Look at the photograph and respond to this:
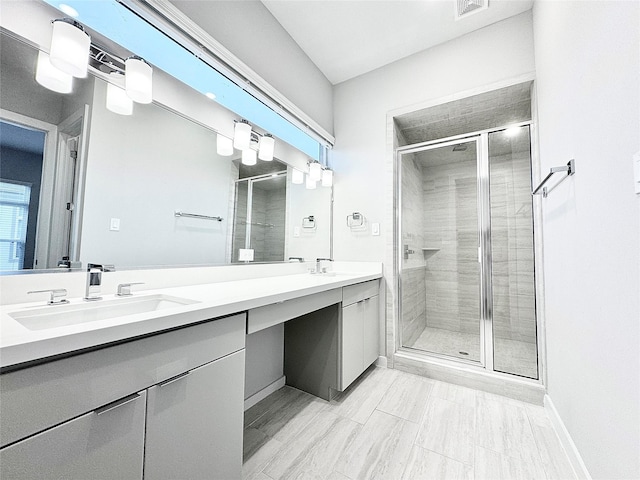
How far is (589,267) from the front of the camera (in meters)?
1.06

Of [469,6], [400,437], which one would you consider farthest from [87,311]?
[469,6]

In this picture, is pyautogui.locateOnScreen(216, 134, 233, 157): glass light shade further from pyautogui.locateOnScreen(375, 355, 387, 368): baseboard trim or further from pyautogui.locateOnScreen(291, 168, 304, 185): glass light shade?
pyautogui.locateOnScreen(375, 355, 387, 368): baseboard trim

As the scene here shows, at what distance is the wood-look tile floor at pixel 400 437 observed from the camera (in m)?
1.20

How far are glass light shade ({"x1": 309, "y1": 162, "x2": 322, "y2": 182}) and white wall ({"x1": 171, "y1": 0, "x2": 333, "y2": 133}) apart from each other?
1.45 ft

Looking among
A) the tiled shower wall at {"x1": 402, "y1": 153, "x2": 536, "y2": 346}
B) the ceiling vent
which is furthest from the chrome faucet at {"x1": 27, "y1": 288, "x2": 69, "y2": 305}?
the ceiling vent

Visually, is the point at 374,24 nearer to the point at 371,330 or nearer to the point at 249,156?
the point at 249,156

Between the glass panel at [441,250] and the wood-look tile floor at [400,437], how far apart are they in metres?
0.61

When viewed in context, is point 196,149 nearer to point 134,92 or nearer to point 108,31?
point 134,92

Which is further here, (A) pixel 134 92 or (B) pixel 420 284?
(B) pixel 420 284

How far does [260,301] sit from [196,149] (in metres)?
1.01

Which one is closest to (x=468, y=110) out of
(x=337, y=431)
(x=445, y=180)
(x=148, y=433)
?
(x=445, y=180)

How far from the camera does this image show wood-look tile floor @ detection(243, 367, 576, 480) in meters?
1.20

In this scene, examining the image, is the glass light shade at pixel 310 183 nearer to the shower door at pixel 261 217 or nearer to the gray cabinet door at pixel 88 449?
the shower door at pixel 261 217

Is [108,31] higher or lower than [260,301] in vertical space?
higher
